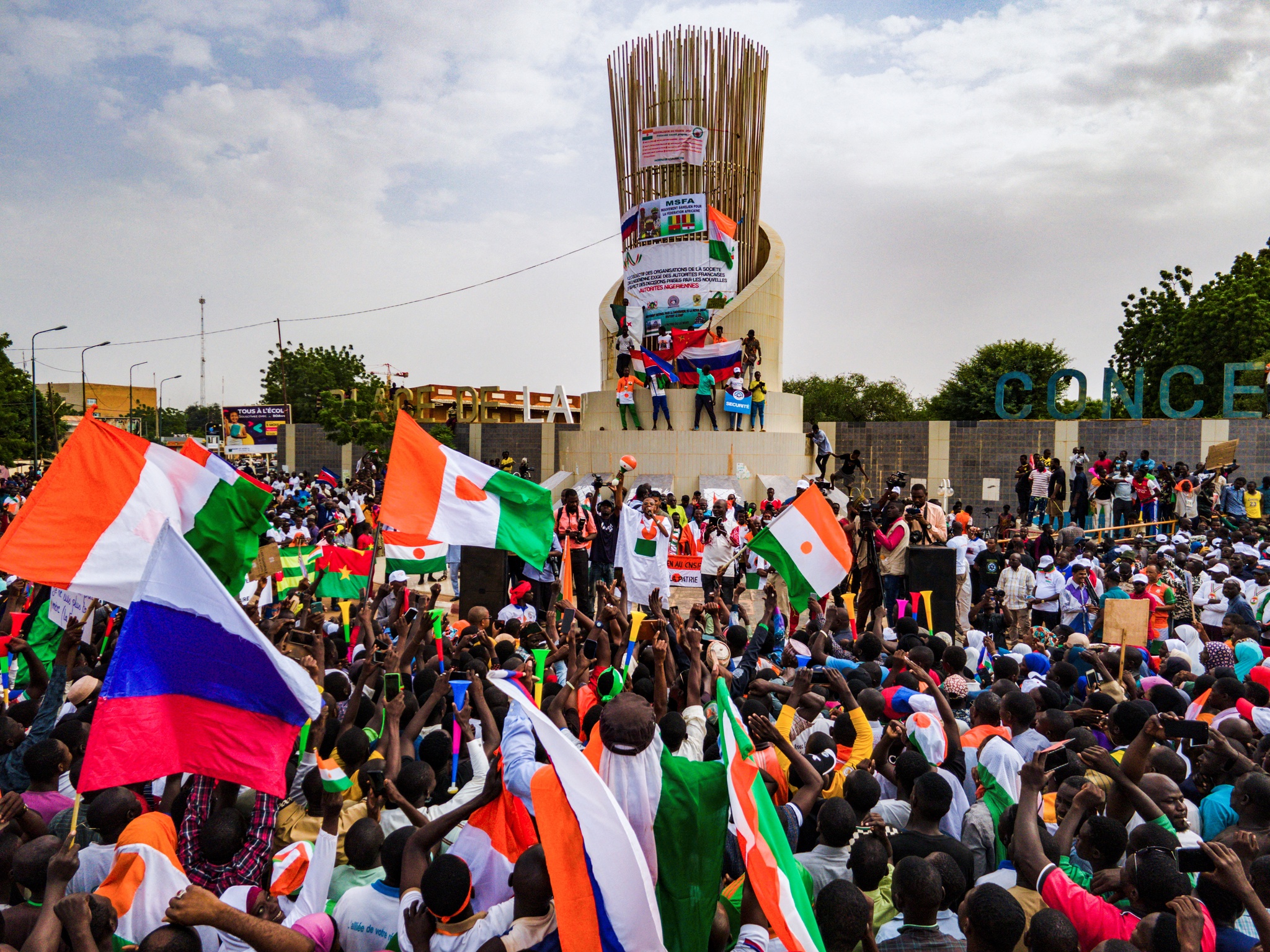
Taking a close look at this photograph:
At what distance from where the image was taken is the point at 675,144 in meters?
27.1

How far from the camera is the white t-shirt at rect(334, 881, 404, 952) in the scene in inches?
118

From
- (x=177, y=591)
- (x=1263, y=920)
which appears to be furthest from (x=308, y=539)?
(x=1263, y=920)

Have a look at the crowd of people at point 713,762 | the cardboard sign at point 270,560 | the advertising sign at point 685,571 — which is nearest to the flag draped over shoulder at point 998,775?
Result: the crowd of people at point 713,762

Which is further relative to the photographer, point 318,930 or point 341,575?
point 341,575

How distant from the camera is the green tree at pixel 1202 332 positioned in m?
34.5

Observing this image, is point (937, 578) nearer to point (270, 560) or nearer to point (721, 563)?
point (721, 563)

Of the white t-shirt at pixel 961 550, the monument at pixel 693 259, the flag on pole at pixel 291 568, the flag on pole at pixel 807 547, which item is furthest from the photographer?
the monument at pixel 693 259

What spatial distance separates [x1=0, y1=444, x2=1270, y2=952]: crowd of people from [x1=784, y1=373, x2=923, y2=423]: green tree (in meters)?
54.0

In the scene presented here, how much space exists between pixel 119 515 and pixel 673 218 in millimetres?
22205

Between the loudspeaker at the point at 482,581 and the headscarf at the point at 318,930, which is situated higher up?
the loudspeaker at the point at 482,581

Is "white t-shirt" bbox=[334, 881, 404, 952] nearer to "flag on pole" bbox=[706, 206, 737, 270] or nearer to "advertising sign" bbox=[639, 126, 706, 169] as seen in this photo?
"flag on pole" bbox=[706, 206, 737, 270]

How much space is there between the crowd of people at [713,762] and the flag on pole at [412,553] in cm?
64

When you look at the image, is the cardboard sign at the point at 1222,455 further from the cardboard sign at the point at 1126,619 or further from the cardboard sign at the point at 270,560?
the cardboard sign at the point at 270,560

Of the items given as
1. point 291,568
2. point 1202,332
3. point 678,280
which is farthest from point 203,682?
point 1202,332
